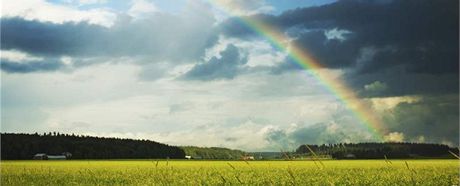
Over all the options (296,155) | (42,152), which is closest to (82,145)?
(42,152)

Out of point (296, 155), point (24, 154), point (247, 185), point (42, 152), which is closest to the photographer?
point (296, 155)

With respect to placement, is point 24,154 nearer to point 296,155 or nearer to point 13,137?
point 13,137

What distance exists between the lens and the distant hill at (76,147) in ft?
477

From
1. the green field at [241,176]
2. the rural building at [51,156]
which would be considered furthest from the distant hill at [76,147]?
the green field at [241,176]

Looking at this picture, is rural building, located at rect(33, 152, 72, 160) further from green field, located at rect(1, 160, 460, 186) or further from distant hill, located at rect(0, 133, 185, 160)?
A: green field, located at rect(1, 160, 460, 186)

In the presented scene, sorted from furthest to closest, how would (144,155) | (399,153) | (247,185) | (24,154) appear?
(144,155) < (24,154) < (399,153) < (247,185)

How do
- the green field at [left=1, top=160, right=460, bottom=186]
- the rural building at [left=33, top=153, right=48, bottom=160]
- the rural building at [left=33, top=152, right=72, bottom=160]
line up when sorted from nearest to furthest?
the green field at [left=1, top=160, right=460, bottom=186] → the rural building at [left=33, top=153, right=48, bottom=160] → the rural building at [left=33, top=152, right=72, bottom=160]

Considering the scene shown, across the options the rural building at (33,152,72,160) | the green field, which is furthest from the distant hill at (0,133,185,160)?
the green field

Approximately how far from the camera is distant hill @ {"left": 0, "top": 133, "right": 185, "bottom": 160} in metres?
146

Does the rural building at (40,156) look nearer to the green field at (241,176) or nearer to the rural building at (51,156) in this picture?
the rural building at (51,156)

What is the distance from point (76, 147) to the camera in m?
160

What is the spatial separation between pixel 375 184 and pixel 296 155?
317 inches

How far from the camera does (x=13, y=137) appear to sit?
5910 inches

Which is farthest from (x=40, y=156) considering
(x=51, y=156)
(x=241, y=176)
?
(x=241, y=176)
